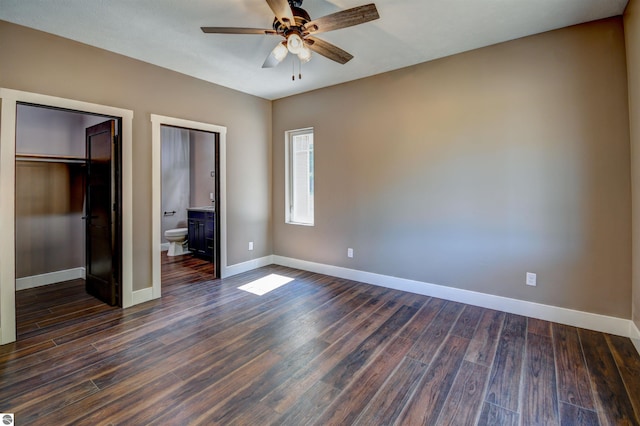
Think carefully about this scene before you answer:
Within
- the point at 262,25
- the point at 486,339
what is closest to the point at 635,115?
the point at 486,339

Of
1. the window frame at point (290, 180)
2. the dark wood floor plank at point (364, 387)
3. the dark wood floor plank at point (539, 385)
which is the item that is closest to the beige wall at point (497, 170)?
the window frame at point (290, 180)

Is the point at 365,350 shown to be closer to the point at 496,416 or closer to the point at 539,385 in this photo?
the point at 496,416

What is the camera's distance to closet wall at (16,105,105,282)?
12.6 ft

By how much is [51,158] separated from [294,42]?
3779mm

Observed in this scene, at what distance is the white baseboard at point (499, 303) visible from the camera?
8.87ft

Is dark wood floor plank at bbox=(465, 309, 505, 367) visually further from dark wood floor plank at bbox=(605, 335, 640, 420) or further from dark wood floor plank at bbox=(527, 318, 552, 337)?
dark wood floor plank at bbox=(605, 335, 640, 420)

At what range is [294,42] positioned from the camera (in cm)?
223

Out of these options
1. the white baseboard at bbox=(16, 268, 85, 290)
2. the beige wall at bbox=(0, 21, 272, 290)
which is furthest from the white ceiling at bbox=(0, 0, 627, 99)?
the white baseboard at bbox=(16, 268, 85, 290)

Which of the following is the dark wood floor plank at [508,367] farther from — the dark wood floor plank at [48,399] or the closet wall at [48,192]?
the closet wall at [48,192]

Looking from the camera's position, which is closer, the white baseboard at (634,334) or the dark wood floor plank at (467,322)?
the white baseboard at (634,334)

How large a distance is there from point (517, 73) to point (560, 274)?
80.5 inches

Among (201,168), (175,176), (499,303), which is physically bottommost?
(499,303)

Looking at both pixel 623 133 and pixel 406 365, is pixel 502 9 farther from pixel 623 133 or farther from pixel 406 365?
pixel 406 365

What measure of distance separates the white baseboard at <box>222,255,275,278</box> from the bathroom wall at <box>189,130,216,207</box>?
90.0 inches
